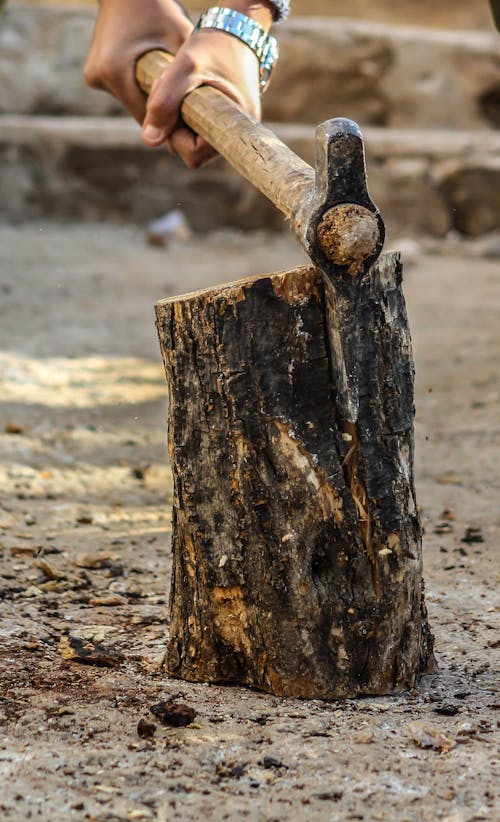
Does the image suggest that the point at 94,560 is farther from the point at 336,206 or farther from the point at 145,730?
the point at 336,206

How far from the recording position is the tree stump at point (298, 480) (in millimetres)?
1738

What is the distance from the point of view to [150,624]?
7.34 ft

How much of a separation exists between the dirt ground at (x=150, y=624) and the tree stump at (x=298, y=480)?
11 centimetres

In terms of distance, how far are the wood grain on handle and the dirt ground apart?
2.83ft

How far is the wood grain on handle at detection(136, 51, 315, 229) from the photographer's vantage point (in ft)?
5.89

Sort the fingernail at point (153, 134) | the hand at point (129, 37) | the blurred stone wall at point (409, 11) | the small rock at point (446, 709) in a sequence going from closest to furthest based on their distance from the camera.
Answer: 1. the small rock at point (446, 709)
2. the fingernail at point (153, 134)
3. the hand at point (129, 37)
4. the blurred stone wall at point (409, 11)

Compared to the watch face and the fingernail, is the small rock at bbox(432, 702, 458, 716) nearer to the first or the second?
the fingernail

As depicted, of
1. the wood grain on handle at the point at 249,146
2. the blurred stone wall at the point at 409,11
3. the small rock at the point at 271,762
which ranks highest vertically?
the blurred stone wall at the point at 409,11

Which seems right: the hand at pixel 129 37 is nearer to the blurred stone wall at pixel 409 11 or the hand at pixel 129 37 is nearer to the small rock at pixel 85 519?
the small rock at pixel 85 519

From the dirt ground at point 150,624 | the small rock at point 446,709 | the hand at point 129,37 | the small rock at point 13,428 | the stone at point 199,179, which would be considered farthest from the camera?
the stone at point 199,179

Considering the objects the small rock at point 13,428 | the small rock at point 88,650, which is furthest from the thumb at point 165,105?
the small rock at point 13,428

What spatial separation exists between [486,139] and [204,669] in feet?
19.1

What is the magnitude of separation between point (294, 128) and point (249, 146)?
16.7 ft

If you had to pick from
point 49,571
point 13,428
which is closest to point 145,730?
point 49,571
